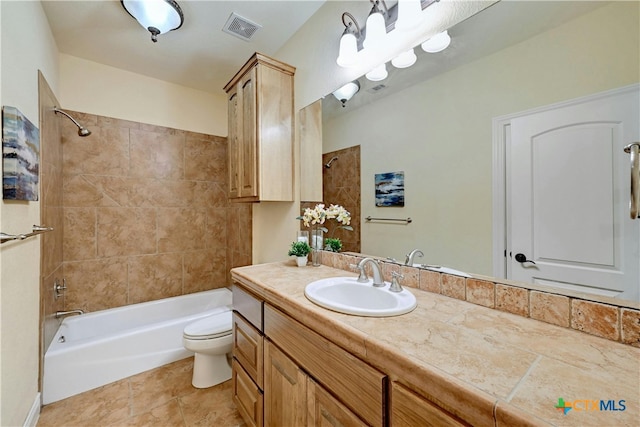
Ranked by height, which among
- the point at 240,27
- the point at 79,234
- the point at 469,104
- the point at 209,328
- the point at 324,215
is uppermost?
the point at 240,27

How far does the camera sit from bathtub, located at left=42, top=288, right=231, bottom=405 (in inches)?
70.9

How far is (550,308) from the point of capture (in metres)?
0.83

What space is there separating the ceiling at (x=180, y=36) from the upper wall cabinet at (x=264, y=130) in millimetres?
330

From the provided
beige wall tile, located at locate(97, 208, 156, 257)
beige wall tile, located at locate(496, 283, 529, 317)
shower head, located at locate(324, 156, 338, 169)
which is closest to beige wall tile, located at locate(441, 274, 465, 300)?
beige wall tile, located at locate(496, 283, 529, 317)

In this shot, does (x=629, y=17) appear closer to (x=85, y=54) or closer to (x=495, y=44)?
(x=495, y=44)

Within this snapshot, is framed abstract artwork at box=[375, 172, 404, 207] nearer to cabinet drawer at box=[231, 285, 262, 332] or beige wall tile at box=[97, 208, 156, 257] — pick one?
cabinet drawer at box=[231, 285, 262, 332]

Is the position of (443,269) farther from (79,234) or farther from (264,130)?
(79,234)

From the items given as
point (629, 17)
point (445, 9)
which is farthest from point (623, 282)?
point (445, 9)

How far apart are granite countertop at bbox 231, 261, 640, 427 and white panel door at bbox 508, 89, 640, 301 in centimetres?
19

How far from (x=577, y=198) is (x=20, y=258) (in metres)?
2.53

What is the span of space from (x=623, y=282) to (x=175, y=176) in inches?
131

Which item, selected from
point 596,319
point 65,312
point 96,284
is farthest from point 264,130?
point 65,312

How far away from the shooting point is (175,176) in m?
2.86

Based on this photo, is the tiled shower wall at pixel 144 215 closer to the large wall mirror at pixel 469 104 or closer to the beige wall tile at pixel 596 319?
the large wall mirror at pixel 469 104
